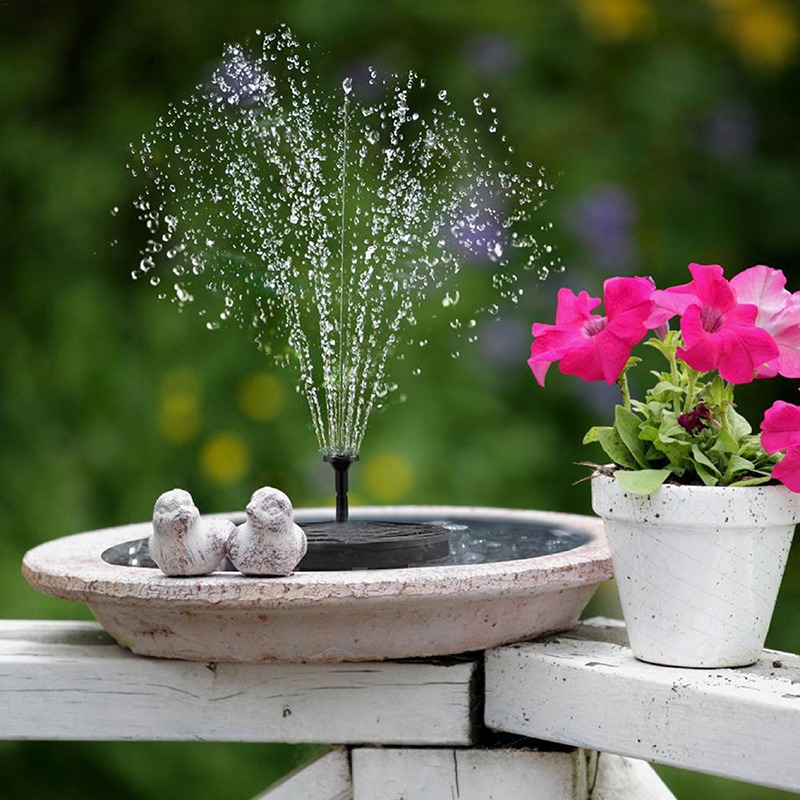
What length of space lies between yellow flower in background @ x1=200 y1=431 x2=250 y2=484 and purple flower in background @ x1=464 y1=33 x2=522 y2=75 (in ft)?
2.85

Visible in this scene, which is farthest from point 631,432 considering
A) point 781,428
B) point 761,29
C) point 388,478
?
point 761,29

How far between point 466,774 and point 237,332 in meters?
1.38

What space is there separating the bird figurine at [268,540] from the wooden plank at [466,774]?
0.18 meters

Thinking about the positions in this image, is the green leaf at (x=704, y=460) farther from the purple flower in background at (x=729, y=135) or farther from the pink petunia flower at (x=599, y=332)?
the purple flower in background at (x=729, y=135)

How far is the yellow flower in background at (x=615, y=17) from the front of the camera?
258 cm

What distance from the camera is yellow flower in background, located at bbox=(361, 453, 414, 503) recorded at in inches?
85.4

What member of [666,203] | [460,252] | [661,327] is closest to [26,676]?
[661,327]

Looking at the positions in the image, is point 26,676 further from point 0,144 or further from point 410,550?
point 0,144

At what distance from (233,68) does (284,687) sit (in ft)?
2.33

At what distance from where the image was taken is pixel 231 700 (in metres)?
1.04

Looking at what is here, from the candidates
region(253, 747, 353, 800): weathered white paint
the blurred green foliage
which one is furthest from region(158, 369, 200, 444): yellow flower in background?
region(253, 747, 353, 800): weathered white paint

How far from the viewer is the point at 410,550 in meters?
1.04

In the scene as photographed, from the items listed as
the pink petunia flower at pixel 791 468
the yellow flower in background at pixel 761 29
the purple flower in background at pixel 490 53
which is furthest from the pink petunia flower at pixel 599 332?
the yellow flower in background at pixel 761 29

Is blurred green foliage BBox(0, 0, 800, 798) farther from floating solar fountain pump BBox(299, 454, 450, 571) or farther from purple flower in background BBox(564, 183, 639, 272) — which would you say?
floating solar fountain pump BBox(299, 454, 450, 571)
